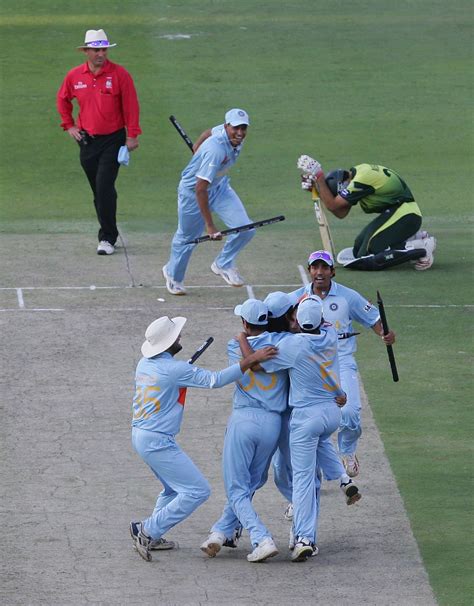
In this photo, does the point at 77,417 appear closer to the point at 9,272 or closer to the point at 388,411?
the point at 388,411

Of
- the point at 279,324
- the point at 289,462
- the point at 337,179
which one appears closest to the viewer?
the point at 279,324

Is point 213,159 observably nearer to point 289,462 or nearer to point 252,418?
point 289,462

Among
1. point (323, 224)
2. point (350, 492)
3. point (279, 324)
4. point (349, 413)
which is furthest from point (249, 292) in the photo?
point (350, 492)

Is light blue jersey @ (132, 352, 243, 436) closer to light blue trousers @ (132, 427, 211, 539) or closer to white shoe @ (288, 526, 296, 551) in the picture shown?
light blue trousers @ (132, 427, 211, 539)

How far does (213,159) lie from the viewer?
49.9 feet

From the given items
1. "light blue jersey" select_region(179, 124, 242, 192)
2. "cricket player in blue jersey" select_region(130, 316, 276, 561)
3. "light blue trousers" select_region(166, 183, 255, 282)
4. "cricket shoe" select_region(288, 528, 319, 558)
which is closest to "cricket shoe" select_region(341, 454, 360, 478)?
"cricket shoe" select_region(288, 528, 319, 558)

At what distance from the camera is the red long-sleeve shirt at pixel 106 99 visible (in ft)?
55.6

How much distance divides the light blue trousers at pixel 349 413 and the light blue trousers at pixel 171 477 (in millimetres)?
1584

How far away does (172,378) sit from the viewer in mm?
9844

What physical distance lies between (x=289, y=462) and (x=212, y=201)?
233 inches

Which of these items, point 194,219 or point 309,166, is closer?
point 194,219

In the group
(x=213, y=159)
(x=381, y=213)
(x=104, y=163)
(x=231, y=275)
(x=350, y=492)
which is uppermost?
(x=350, y=492)

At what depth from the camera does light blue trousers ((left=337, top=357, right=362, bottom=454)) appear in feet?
36.3

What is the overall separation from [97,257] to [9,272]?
3.96ft
